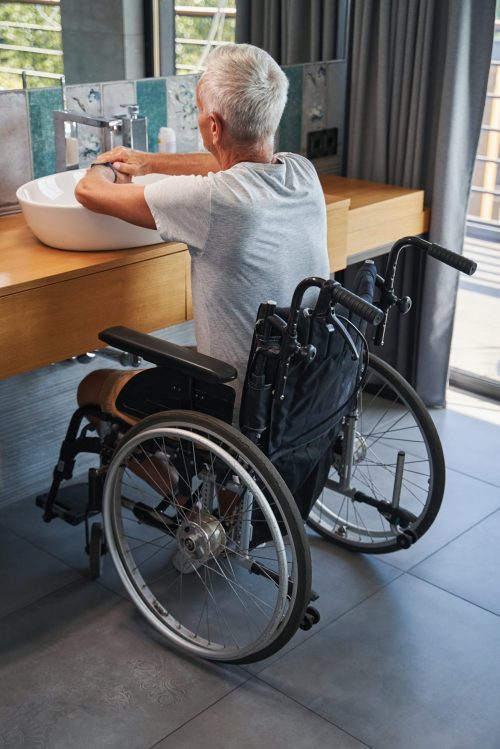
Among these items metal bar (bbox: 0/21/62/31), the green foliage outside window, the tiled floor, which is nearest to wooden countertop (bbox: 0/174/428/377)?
the green foliage outside window

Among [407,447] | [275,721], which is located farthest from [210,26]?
[275,721]

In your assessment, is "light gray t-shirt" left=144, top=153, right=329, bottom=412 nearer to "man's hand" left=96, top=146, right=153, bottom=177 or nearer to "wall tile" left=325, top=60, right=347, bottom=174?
"man's hand" left=96, top=146, right=153, bottom=177

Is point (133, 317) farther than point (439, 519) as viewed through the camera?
No

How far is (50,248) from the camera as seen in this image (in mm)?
2277

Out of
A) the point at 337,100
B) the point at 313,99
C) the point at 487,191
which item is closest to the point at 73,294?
the point at 313,99

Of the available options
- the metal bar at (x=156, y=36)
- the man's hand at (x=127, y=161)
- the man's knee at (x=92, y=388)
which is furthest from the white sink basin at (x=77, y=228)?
the metal bar at (x=156, y=36)

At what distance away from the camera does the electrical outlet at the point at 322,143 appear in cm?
329

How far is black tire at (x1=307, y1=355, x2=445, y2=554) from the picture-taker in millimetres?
2264

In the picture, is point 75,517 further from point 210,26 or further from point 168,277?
point 210,26

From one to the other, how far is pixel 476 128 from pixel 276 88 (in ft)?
4.14

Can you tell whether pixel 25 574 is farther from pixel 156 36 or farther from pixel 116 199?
pixel 156 36

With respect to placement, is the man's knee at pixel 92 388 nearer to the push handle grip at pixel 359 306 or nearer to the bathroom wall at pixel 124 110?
the bathroom wall at pixel 124 110

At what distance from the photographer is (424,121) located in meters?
3.10

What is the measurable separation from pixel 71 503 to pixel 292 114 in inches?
60.5
